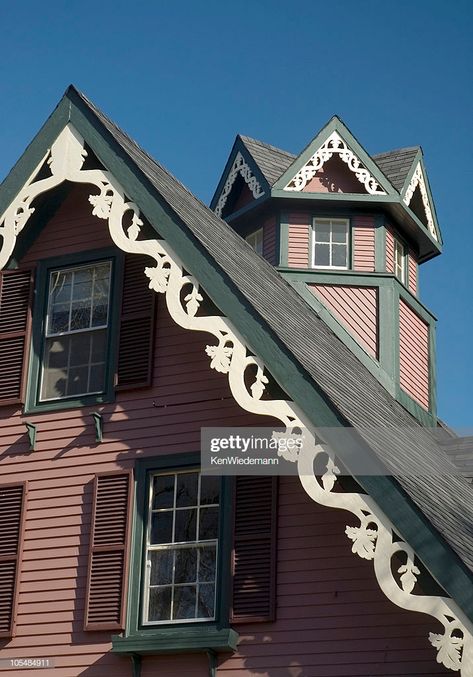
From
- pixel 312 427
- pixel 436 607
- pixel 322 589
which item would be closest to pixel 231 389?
pixel 312 427

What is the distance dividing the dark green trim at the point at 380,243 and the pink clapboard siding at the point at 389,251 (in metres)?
0.12

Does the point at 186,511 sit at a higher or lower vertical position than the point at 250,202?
lower

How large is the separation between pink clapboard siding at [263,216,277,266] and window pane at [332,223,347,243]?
3.14 feet

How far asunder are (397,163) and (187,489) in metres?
10.7

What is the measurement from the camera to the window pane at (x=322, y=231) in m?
20.9

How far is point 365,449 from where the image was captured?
11.2m

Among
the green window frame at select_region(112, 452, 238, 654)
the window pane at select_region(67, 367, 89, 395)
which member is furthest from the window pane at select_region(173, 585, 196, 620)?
the window pane at select_region(67, 367, 89, 395)

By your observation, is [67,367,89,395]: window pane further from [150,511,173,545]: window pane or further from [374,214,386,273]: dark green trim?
[374,214,386,273]: dark green trim

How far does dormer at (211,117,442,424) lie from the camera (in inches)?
773

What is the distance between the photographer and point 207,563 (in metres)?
13.0

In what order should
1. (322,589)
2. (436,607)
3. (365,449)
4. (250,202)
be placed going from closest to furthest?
1. (436,607)
2. (365,449)
3. (322,589)
4. (250,202)

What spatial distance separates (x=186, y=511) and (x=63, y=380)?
2339 mm

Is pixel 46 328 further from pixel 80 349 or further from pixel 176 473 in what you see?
pixel 176 473

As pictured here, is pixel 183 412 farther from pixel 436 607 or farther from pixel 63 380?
pixel 436 607
